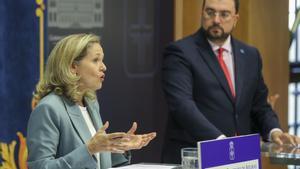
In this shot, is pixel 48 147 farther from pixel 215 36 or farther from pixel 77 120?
pixel 215 36

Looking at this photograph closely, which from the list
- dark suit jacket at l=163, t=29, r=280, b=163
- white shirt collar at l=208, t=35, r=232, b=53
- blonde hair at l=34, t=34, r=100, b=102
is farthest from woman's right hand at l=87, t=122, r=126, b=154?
white shirt collar at l=208, t=35, r=232, b=53

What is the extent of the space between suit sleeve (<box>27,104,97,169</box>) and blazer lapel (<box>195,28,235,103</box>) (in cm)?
130

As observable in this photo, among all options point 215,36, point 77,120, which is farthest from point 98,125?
point 215,36

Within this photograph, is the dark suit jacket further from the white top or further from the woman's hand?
the woman's hand

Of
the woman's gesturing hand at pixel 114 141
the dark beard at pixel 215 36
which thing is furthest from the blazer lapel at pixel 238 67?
the woman's gesturing hand at pixel 114 141

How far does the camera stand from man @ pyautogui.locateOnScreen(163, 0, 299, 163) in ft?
13.4

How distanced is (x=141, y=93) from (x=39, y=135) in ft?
7.90

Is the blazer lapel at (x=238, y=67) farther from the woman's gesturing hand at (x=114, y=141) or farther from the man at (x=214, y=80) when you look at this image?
the woman's gesturing hand at (x=114, y=141)

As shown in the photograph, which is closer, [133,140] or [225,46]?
[133,140]

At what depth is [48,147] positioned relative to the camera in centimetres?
298

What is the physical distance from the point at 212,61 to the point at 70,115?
1265 millimetres

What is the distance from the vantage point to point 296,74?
7.41 metres

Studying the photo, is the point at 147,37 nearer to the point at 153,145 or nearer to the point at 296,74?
the point at 153,145

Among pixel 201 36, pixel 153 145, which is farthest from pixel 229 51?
pixel 153 145
